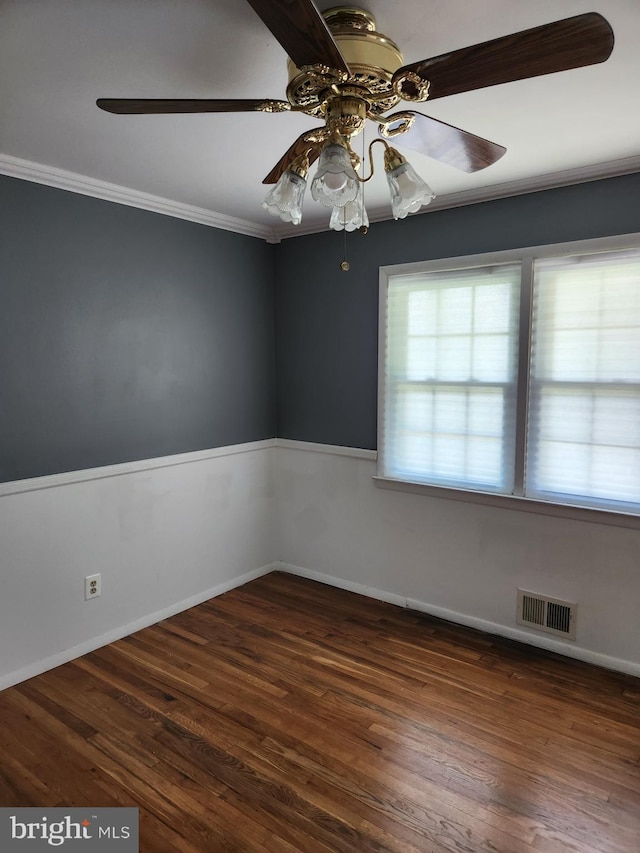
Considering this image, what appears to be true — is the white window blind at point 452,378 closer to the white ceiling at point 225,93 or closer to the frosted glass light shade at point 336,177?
the white ceiling at point 225,93

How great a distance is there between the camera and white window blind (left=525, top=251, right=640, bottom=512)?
267cm

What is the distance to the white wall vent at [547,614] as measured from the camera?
2.92 metres

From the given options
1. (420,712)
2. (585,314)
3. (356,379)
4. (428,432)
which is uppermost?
(585,314)

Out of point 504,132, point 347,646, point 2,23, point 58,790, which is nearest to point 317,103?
point 2,23

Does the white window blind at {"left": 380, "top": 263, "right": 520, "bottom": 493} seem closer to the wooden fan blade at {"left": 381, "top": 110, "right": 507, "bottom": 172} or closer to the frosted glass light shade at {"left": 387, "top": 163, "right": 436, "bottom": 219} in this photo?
the wooden fan blade at {"left": 381, "top": 110, "right": 507, "bottom": 172}

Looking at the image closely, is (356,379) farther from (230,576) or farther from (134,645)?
(134,645)

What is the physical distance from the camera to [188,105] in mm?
1391

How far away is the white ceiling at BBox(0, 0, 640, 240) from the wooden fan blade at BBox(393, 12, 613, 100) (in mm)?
338

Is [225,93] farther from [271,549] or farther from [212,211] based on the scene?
[271,549]

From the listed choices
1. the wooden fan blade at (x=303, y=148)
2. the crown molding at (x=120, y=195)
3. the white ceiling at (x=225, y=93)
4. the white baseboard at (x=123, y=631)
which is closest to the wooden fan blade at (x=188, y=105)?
the wooden fan blade at (x=303, y=148)

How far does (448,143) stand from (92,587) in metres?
2.64

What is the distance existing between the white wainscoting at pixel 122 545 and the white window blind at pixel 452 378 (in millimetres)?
1089

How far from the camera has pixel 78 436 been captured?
2891 millimetres

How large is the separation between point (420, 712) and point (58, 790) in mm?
1429
